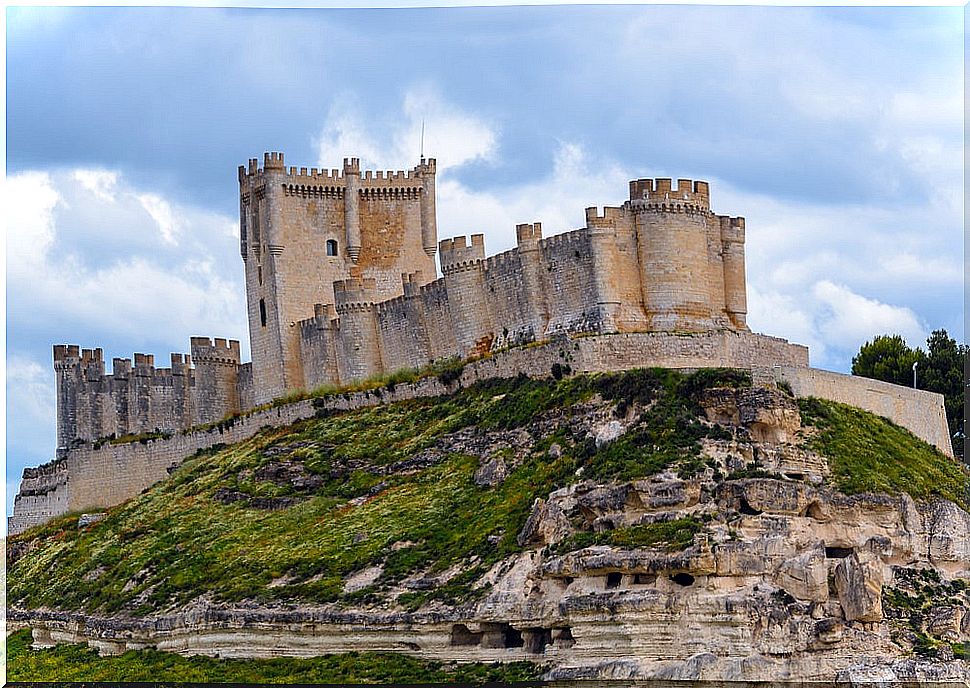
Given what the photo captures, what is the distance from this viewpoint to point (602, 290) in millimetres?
61750

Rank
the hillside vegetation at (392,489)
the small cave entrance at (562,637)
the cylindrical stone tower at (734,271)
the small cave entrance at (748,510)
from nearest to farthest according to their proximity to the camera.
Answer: the small cave entrance at (562,637) < the small cave entrance at (748,510) < the hillside vegetation at (392,489) < the cylindrical stone tower at (734,271)

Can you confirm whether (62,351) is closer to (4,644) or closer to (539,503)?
(4,644)

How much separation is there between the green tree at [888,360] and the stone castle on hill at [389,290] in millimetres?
16099

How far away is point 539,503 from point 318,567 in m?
6.89

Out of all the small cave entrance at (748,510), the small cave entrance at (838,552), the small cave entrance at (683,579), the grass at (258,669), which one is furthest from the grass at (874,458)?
the grass at (258,669)

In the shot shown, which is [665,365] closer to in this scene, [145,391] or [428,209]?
[428,209]

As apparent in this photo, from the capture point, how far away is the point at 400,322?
232ft

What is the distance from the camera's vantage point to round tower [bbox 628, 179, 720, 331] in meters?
61.8

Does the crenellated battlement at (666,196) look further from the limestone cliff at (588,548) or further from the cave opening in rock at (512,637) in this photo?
the cave opening in rock at (512,637)

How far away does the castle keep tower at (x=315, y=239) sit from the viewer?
7588 centimetres

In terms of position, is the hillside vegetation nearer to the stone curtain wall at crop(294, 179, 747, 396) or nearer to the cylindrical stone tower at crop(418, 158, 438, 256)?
the stone curtain wall at crop(294, 179, 747, 396)

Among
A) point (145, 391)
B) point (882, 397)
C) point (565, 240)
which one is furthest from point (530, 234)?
point (145, 391)

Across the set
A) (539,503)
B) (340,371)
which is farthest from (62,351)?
(539,503)

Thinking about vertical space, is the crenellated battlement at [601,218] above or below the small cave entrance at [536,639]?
above
